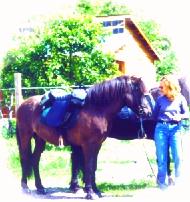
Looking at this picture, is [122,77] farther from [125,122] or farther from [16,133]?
[16,133]

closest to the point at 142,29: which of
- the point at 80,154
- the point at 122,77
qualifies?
the point at 122,77

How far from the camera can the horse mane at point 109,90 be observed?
12.9ft

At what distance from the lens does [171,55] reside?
4.42 metres

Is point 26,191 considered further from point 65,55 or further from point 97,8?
point 97,8

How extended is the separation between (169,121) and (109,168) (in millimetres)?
1044

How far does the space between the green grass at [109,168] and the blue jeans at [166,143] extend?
34 cm

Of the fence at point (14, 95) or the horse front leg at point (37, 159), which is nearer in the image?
the horse front leg at point (37, 159)

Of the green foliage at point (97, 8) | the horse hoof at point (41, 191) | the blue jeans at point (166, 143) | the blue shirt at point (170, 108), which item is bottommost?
the horse hoof at point (41, 191)

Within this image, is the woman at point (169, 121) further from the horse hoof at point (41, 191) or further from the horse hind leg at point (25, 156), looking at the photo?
the horse hind leg at point (25, 156)

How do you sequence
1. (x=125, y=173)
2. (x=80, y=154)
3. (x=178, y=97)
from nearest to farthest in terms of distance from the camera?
(x=178, y=97) < (x=80, y=154) < (x=125, y=173)

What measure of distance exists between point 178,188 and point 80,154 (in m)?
0.98

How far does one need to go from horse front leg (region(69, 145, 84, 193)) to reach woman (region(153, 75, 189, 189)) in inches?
30.4

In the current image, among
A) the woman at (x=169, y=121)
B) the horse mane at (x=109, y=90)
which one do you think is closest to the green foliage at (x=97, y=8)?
the horse mane at (x=109, y=90)

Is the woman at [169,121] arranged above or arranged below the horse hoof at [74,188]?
above
